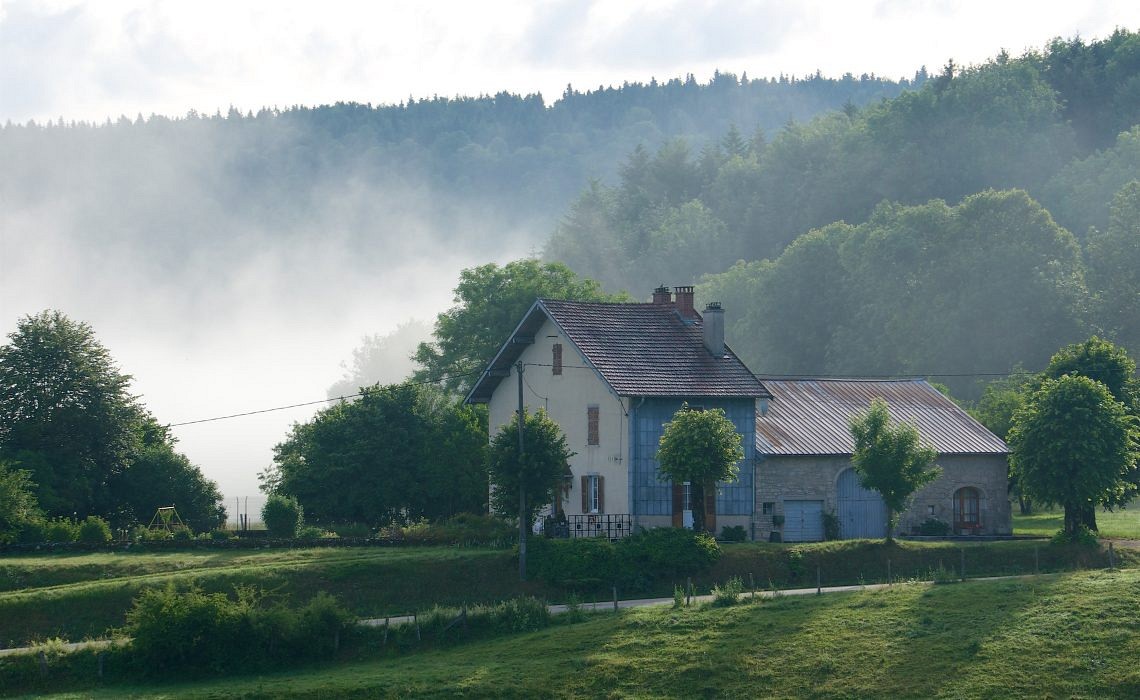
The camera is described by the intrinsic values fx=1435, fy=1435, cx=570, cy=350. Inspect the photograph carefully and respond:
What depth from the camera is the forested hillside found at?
4449 inches

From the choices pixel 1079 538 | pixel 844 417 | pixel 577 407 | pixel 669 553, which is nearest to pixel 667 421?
pixel 577 407

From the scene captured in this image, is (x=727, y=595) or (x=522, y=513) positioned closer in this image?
(x=727, y=595)

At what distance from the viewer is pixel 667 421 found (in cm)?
5662

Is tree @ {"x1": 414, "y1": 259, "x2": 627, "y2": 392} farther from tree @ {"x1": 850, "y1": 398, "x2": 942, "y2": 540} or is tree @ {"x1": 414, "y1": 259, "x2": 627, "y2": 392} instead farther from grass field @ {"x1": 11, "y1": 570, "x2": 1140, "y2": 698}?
grass field @ {"x1": 11, "y1": 570, "x2": 1140, "y2": 698}

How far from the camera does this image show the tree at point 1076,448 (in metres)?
53.3

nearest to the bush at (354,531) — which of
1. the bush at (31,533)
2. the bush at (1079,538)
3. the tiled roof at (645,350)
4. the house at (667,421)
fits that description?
the house at (667,421)

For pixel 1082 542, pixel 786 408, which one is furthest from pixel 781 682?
pixel 786 408

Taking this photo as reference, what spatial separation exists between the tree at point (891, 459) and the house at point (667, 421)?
3832 mm

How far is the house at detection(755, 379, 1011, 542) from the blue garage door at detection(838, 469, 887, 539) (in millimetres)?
42

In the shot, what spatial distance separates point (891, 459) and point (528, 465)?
14.2 metres

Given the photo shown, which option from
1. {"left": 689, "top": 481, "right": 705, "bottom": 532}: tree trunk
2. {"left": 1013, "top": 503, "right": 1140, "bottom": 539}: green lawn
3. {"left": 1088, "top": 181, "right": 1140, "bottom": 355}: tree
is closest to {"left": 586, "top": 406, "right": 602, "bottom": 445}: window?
{"left": 689, "top": 481, "right": 705, "bottom": 532}: tree trunk

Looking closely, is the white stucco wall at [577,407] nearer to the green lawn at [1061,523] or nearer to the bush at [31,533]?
the bush at [31,533]

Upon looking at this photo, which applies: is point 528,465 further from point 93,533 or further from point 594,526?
point 93,533

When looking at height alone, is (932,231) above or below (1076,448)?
above
